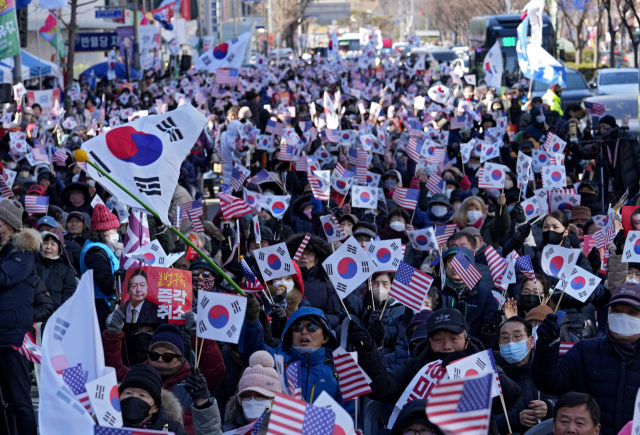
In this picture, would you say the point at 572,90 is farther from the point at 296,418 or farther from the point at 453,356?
the point at 296,418

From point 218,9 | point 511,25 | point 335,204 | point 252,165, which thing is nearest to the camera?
point 335,204

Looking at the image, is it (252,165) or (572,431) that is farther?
(252,165)

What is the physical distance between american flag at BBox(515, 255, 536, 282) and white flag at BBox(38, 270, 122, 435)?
3.80 meters

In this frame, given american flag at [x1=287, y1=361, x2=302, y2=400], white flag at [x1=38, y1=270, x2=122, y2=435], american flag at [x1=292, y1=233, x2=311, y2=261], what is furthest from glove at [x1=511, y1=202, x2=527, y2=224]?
white flag at [x1=38, y1=270, x2=122, y2=435]

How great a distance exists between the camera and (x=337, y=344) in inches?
225

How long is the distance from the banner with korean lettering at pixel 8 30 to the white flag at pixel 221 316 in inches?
584

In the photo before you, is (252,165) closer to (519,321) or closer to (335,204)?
(335,204)

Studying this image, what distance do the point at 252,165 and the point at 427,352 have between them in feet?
33.7

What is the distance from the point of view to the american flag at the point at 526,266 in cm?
727

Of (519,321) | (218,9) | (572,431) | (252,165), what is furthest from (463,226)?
(218,9)

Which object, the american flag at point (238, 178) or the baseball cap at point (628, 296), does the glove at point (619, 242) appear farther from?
the american flag at point (238, 178)

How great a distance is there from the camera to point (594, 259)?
9023 mm

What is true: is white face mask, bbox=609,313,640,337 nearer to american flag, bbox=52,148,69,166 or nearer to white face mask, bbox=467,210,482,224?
white face mask, bbox=467,210,482,224

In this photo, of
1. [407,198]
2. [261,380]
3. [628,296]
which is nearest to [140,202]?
[261,380]
